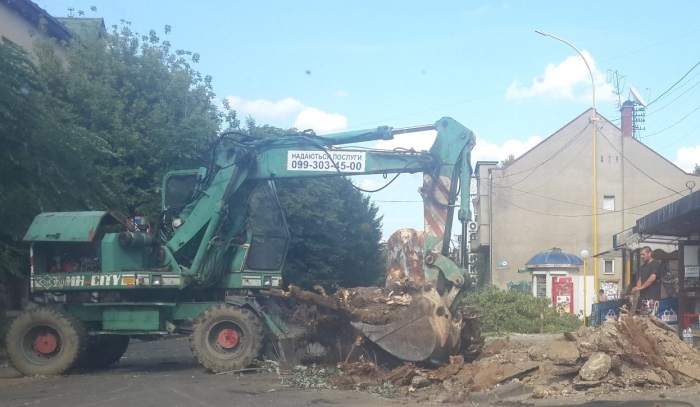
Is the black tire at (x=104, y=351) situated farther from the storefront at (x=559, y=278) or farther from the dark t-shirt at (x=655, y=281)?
the storefront at (x=559, y=278)

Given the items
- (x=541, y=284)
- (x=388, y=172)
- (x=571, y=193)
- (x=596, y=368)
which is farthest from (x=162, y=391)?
(x=571, y=193)

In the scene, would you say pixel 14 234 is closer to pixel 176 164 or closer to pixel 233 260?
pixel 233 260

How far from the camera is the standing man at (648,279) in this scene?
45.6ft

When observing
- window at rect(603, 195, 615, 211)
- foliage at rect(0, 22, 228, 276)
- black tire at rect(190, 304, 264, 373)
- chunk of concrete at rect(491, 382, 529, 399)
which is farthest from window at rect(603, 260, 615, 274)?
chunk of concrete at rect(491, 382, 529, 399)

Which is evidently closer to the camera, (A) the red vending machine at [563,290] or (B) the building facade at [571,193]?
(A) the red vending machine at [563,290]

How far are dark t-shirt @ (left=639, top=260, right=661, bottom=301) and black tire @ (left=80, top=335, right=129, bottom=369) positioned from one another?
381 inches

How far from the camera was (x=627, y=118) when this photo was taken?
145ft

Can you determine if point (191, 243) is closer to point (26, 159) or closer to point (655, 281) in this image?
point (26, 159)

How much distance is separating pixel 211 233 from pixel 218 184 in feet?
2.92

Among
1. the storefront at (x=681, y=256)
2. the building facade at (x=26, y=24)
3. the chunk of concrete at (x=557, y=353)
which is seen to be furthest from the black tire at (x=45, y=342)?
the building facade at (x=26, y=24)

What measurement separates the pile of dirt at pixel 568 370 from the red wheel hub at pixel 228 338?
2.26 metres

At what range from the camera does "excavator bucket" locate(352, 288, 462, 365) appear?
34.2 feet

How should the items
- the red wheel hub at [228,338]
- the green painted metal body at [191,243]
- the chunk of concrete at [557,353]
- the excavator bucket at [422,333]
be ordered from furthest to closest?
the green painted metal body at [191,243]
the red wheel hub at [228,338]
the excavator bucket at [422,333]
the chunk of concrete at [557,353]

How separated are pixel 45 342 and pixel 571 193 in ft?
119
